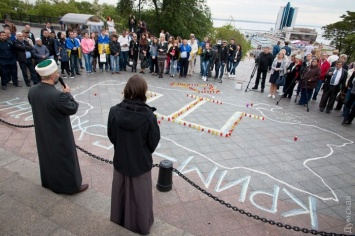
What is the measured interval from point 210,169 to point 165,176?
1.24 meters

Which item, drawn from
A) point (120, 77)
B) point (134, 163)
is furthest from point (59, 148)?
point (120, 77)

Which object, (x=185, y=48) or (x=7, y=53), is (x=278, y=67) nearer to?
(x=185, y=48)

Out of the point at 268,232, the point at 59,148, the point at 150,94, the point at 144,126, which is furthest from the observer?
the point at 150,94

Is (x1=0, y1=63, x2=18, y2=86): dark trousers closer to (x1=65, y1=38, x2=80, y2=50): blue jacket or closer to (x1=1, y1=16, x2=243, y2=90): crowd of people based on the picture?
(x1=1, y1=16, x2=243, y2=90): crowd of people

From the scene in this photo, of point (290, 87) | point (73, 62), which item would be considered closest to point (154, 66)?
point (73, 62)

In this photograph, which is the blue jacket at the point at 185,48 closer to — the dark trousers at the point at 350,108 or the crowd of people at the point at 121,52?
the crowd of people at the point at 121,52

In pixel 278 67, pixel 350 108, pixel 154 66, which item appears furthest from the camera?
pixel 154 66

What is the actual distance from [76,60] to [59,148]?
889 centimetres

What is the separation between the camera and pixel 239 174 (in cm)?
474

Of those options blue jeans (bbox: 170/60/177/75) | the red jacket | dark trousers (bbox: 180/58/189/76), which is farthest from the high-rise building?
the red jacket

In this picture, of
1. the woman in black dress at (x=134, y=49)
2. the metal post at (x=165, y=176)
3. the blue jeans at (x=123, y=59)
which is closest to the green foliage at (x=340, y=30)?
the woman in black dress at (x=134, y=49)

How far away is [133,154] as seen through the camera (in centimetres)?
257

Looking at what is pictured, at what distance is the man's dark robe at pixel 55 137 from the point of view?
9.63ft

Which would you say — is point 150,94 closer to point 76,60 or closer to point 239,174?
point 76,60
